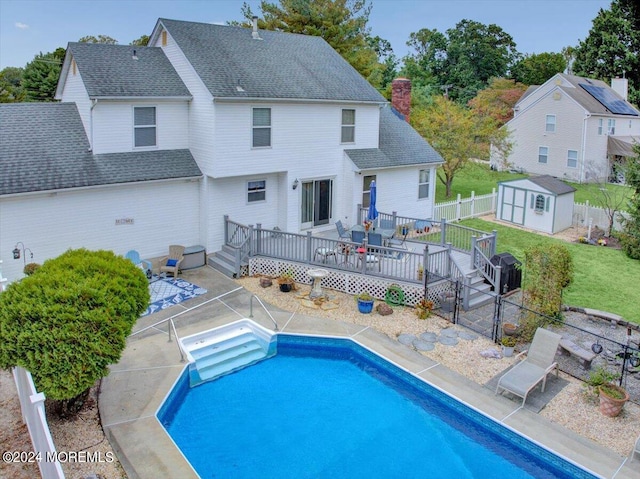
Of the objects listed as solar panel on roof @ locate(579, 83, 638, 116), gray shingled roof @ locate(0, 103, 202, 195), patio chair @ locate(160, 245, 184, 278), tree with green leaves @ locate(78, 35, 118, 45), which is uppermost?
tree with green leaves @ locate(78, 35, 118, 45)

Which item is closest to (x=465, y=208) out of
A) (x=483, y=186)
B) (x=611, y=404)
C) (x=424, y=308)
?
(x=483, y=186)

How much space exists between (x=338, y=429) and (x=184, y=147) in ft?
40.8

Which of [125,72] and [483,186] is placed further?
[483,186]

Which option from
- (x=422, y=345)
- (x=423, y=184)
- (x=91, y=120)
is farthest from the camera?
(x=423, y=184)

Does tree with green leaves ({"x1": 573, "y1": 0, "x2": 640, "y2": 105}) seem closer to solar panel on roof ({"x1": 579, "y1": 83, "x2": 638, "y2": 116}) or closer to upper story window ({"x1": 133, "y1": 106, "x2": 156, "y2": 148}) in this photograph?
solar panel on roof ({"x1": 579, "y1": 83, "x2": 638, "y2": 116})

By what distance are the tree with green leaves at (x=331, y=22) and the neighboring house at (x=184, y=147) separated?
1733 centimetres

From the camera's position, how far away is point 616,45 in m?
52.6

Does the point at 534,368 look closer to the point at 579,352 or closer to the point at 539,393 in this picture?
the point at 539,393

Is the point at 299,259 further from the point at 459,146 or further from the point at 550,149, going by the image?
the point at 550,149

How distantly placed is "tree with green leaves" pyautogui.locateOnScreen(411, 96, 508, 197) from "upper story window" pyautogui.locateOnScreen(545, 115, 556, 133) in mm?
12628

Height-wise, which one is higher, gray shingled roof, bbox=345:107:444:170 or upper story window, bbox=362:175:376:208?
gray shingled roof, bbox=345:107:444:170

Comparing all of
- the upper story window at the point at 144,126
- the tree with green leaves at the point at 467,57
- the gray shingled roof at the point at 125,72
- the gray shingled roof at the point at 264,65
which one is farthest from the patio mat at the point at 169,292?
the tree with green leaves at the point at 467,57

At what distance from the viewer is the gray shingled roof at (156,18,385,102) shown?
61.5 feet

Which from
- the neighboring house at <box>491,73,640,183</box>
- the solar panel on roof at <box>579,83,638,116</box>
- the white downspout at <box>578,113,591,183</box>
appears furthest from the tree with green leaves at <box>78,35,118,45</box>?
the solar panel on roof at <box>579,83,638,116</box>
